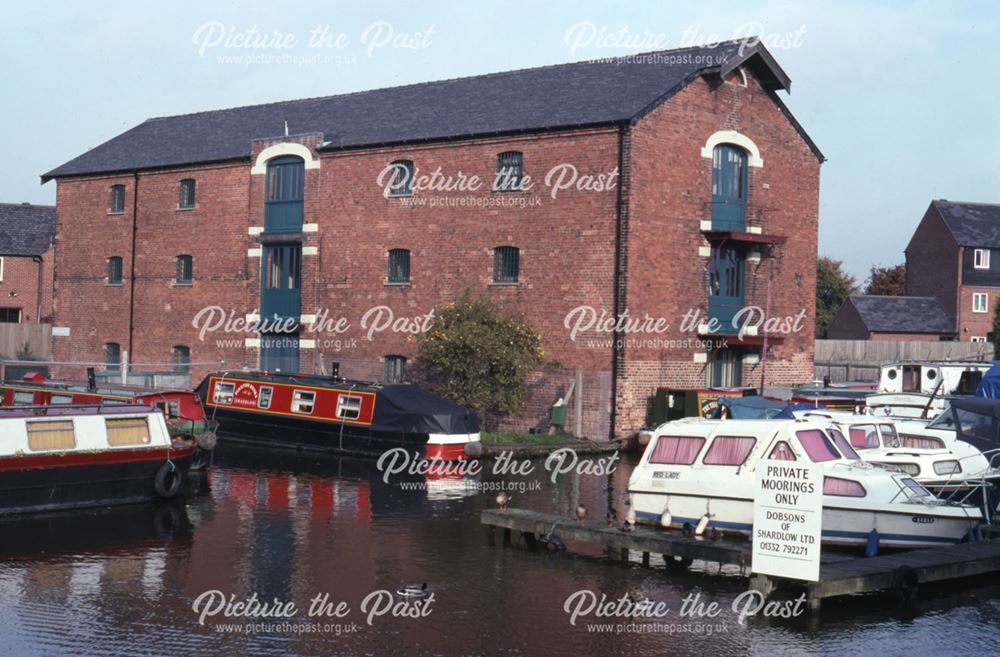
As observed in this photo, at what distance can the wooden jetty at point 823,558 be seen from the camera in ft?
50.0

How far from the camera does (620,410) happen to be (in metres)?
32.8

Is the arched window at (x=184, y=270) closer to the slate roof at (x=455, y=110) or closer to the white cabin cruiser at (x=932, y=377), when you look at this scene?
the slate roof at (x=455, y=110)

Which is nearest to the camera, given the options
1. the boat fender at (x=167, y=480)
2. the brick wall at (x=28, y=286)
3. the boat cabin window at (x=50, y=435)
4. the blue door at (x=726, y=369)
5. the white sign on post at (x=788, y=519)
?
the white sign on post at (x=788, y=519)

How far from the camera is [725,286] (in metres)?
35.9

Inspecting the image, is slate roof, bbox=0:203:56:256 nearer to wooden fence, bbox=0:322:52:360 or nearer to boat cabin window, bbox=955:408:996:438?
wooden fence, bbox=0:322:52:360

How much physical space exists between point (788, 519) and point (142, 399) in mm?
16319

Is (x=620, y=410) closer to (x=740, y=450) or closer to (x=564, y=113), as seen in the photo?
(x=564, y=113)

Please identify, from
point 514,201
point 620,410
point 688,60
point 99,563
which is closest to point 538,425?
point 620,410

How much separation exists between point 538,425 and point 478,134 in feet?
28.7

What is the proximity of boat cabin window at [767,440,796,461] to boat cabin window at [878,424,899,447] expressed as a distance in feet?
18.3

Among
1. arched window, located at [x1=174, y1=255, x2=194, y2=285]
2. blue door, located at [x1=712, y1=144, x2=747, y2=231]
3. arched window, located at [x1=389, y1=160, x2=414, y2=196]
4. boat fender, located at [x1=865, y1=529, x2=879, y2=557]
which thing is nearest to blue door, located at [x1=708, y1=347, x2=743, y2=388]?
blue door, located at [x1=712, y1=144, x2=747, y2=231]

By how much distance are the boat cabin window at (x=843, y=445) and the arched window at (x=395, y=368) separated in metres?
19.5

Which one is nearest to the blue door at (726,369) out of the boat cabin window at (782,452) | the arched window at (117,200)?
the boat cabin window at (782,452)

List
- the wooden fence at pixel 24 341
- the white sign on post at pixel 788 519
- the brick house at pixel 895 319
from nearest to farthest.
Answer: the white sign on post at pixel 788 519
the wooden fence at pixel 24 341
the brick house at pixel 895 319
